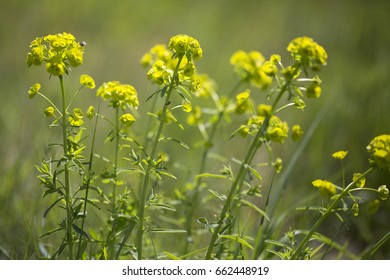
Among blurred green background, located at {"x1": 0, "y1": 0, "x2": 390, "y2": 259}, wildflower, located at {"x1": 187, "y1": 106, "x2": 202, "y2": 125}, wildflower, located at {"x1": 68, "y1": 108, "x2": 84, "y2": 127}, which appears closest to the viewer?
wildflower, located at {"x1": 68, "y1": 108, "x2": 84, "y2": 127}

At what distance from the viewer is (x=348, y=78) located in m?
3.64

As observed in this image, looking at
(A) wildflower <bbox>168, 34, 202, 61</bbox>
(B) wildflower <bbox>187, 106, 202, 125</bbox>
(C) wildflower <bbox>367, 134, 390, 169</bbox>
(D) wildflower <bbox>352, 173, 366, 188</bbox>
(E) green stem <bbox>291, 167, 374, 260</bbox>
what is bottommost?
(E) green stem <bbox>291, 167, 374, 260</bbox>

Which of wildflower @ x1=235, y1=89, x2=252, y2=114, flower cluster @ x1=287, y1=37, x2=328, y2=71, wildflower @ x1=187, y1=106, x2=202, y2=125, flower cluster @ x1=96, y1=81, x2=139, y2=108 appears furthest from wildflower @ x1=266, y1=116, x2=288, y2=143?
wildflower @ x1=187, y1=106, x2=202, y2=125

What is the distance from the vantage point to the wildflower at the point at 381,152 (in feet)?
4.88

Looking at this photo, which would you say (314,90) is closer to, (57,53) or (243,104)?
(243,104)

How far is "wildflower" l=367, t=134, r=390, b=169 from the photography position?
1.49 meters

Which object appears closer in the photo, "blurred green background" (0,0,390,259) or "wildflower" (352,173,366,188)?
"wildflower" (352,173,366,188)

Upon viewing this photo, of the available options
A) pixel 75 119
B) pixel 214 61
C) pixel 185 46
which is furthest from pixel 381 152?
pixel 214 61

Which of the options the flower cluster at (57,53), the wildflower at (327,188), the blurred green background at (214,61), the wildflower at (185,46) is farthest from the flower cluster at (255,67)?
the blurred green background at (214,61)

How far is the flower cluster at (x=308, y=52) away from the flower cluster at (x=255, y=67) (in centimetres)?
8

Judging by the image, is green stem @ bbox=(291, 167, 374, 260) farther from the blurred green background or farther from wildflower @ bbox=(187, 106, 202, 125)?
wildflower @ bbox=(187, 106, 202, 125)

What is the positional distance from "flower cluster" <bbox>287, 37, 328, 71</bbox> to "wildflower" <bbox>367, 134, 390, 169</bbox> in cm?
27

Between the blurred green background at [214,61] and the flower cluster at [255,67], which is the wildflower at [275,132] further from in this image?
the blurred green background at [214,61]

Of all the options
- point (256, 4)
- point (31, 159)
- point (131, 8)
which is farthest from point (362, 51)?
point (31, 159)
